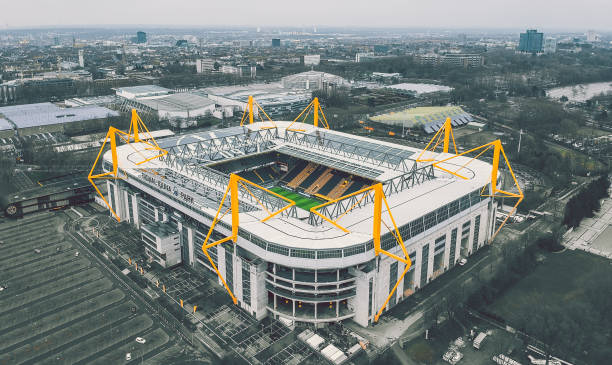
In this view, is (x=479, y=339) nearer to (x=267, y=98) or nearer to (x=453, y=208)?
(x=453, y=208)

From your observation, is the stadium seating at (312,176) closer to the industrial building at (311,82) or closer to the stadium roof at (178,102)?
the stadium roof at (178,102)

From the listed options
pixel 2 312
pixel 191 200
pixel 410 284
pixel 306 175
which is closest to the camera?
pixel 2 312

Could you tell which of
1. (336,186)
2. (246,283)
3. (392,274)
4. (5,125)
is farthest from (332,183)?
(5,125)

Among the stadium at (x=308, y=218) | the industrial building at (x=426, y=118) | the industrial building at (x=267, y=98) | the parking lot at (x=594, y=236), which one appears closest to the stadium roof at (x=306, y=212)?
the stadium at (x=308, y=218)

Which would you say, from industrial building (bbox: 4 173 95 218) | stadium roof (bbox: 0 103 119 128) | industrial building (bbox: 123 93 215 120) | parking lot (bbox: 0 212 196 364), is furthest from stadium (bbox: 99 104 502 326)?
industrial building (bbox: 123 93 215 120)

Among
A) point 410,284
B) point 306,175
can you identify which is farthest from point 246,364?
point 306,175

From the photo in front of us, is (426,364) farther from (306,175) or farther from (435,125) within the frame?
(435,125)
